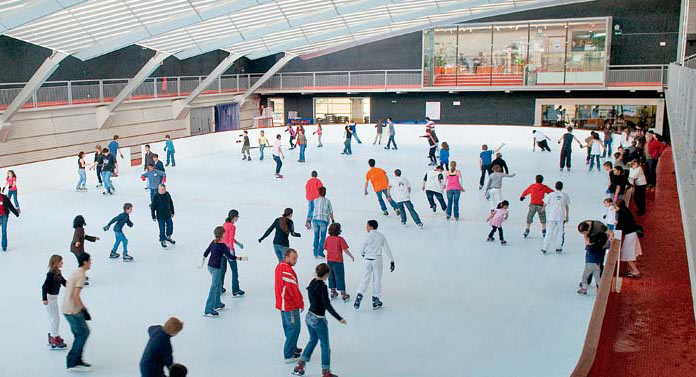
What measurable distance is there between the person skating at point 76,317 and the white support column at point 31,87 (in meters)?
18.6

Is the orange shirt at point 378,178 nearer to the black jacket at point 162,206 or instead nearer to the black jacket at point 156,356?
the black jacket at point 162,206

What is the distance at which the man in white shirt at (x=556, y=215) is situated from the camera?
12305 millimetres

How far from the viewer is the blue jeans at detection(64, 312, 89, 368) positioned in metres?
7.61

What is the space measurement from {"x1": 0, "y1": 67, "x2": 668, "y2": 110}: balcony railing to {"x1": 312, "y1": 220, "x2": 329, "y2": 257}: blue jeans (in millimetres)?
17609

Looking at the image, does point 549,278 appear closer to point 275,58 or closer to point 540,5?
point 540,5

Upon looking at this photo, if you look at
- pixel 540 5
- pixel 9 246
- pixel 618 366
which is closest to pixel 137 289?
pixel 9 246

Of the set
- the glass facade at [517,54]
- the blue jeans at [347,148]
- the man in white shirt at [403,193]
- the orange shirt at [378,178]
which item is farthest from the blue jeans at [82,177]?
the glass facade at [517,54]

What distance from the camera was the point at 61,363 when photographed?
314 inches

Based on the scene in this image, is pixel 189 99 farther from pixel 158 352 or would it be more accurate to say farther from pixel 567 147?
pixel 158 352

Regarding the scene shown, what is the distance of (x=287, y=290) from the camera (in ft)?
24.8

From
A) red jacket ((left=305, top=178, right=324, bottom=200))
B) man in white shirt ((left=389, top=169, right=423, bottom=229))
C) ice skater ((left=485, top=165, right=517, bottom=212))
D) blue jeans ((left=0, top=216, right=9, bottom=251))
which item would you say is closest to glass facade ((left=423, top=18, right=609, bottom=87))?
ice skater ((left=485, top=165, right=517, bottom=212))

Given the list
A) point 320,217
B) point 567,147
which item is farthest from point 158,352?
point 567,147

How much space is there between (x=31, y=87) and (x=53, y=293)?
18450 millimetres

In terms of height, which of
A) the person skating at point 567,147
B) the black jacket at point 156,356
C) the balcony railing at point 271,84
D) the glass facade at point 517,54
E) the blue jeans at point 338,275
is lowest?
the blue jeans at point 338,275
